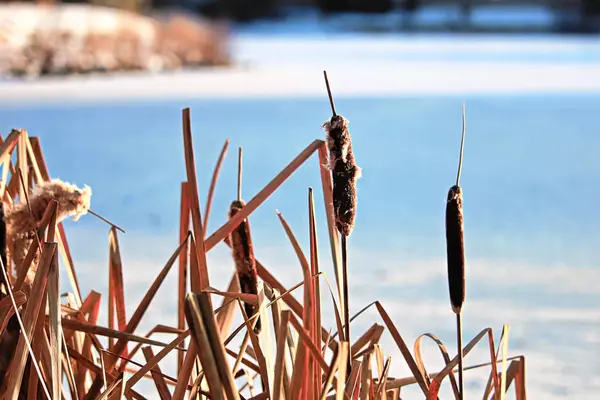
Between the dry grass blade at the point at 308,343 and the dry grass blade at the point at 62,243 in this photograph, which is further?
the dry grass blade at the point at 62,243

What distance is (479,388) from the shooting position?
124 cm

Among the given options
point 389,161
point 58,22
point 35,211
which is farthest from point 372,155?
point 58,22

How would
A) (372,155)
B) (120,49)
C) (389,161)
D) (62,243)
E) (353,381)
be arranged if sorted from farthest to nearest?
(120,49) → (372,155) → (389,161) → (62,243) → (353,381)

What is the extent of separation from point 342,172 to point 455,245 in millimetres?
65

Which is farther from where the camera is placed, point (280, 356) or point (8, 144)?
point (8, 144)

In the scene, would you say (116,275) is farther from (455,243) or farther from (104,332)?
(455,243)

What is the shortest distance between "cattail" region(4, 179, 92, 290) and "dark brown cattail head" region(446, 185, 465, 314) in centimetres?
19

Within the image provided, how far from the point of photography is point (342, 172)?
42cm

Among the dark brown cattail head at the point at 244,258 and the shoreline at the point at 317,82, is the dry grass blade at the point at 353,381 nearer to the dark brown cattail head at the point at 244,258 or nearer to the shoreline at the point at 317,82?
the dark brown cattail head at the point at 244,258

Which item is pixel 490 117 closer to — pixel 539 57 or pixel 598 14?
pixel 539 57

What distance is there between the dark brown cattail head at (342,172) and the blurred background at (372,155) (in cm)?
81

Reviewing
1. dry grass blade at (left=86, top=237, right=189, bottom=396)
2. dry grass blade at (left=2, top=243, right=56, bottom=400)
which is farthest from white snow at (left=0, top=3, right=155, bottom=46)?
dry grass blade at (left=2, top=243, right=56, bottom=400)

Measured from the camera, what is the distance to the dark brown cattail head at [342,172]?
414mm

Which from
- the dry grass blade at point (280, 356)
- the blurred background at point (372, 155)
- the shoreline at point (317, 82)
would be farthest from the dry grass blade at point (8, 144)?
the shoreline at point (317, 82)
